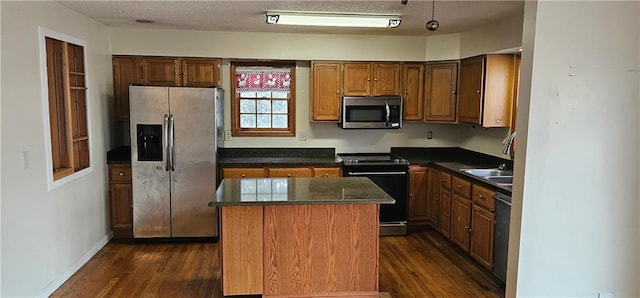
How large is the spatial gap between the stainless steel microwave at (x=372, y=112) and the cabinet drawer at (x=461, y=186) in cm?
Result: 99

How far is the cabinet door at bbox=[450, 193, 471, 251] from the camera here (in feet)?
13.3

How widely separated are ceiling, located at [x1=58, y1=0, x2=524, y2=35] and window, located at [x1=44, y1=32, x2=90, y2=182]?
0.40m

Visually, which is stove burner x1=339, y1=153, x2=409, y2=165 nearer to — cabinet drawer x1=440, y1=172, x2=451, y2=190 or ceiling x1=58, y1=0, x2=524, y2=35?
cabinet drawer x1=440, y1=172, x2=451, y2=190

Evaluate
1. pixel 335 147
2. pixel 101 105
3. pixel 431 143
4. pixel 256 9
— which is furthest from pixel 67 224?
pixel 431 143

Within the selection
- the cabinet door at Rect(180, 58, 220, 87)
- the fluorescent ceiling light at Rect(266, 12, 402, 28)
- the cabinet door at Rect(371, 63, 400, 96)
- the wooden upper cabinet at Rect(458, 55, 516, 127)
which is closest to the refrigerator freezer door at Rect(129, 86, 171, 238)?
the cabinet door at Rect(180, 58, 220, 87)

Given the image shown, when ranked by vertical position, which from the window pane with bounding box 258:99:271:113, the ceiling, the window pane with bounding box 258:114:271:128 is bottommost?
the window pane with bounding box 258:114:271:128

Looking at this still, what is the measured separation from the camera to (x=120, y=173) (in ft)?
14.8

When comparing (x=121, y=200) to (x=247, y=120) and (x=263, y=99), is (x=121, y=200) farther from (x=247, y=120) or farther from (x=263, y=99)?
(x=263, y=99)

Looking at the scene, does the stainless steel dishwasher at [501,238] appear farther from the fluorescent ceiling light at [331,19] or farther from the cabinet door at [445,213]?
the fluorescent ceiling light at [331,19]

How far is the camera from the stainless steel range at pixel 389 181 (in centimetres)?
471

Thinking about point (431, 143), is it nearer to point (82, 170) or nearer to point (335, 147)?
point (335, 147)

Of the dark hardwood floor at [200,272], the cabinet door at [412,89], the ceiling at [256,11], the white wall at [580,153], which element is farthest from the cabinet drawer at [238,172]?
the white wall at [580,153]

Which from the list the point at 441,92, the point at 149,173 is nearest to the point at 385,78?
the point at 441,92

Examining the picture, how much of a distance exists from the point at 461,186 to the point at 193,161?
106 inches
